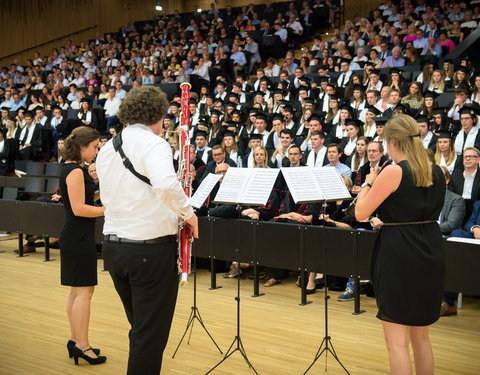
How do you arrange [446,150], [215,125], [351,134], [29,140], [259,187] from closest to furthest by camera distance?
[259,187]
[446,150]
[351,134]
[215,125]
[29,140]

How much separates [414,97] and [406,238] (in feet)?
24.0

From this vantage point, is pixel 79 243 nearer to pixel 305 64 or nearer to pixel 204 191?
pixel 204 191

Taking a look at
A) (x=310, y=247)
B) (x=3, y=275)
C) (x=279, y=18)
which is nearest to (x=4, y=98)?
(x=279, y=18)

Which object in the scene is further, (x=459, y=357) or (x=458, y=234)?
(x=458, y=234)

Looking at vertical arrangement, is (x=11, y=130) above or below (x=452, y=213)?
above

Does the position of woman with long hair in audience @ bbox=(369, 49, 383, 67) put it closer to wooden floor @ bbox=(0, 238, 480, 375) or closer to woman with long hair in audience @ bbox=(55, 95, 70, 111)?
wooden floor @ bbox=(0, 238, 480, 375)

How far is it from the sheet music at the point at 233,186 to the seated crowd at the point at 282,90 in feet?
3.52

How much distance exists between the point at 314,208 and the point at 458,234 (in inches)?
61.7

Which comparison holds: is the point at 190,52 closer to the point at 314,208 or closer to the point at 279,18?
the point at 279,18

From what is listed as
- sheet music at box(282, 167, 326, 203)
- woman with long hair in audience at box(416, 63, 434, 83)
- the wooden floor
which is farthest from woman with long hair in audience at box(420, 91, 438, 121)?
sheet music at box(282, 167, 326, 203)

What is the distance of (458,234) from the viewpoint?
567 cm

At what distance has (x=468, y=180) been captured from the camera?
6418 millimetres

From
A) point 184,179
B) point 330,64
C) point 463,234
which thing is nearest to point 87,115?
point 330,64

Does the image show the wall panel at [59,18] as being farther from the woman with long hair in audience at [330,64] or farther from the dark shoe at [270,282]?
the dark shoe at [270,282]
